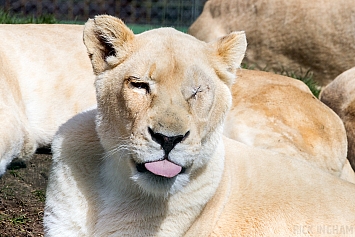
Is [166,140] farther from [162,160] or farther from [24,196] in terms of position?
[24,196]

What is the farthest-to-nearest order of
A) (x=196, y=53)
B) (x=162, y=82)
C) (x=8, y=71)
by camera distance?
(x=8, y=71) → (x=196, y=53) → (x=162, y=82)

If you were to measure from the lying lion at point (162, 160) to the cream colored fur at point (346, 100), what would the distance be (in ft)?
6.52

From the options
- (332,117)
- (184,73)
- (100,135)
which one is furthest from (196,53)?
(332,117)

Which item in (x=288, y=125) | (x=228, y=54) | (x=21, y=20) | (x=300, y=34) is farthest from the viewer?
(x=300, y=34)

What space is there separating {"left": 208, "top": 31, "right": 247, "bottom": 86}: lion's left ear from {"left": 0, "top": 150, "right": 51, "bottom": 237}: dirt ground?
147 cm

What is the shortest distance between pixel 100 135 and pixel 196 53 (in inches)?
22.1

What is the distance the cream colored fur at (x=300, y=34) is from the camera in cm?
709

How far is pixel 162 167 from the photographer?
9.68ft

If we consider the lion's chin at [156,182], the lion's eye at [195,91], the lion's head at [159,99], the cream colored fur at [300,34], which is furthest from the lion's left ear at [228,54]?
the cream colored fur at [300,34]

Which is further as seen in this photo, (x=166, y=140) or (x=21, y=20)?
(x=21, y=20)

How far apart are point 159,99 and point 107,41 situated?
1.44 ft

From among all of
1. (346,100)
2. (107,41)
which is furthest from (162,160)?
(346,100)

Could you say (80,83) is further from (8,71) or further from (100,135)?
(100,135)

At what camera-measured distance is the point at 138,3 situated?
34.7ft
